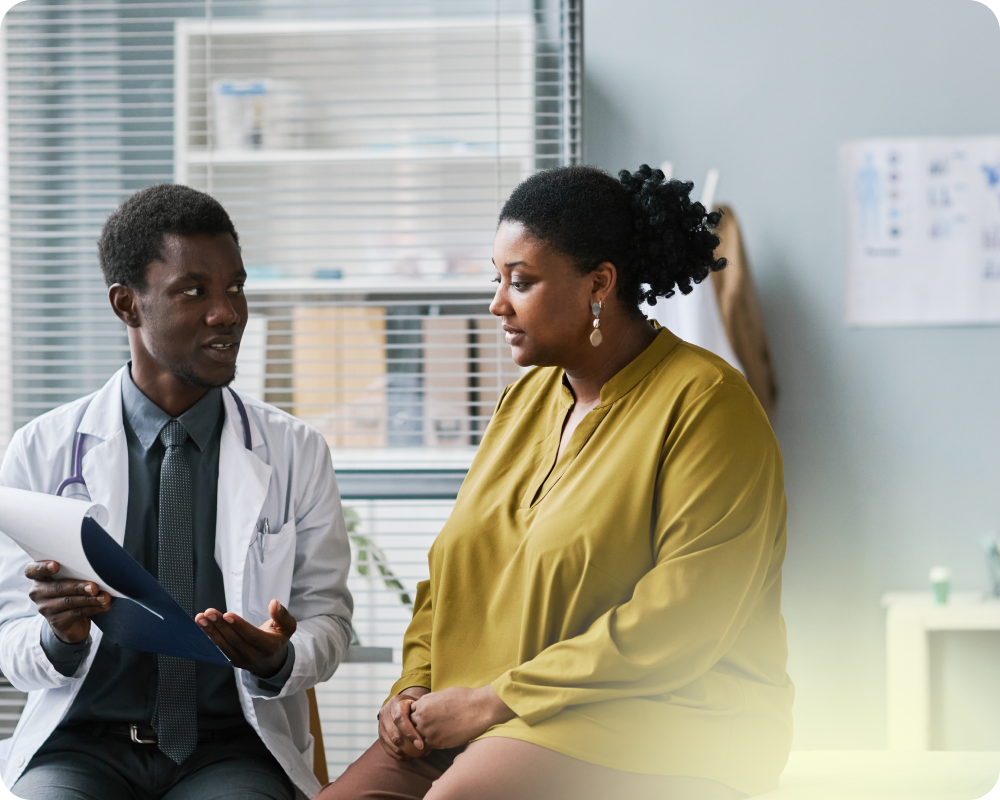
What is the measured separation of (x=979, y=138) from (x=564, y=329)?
172 centimetres

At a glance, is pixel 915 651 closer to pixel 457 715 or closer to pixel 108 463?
pixel 457 715

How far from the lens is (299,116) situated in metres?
2.34

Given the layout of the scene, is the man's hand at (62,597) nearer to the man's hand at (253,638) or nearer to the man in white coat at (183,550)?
the man in white coat at (183,550)

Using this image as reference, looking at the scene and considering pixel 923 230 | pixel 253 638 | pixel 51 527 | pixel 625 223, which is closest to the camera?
pixel 51 527

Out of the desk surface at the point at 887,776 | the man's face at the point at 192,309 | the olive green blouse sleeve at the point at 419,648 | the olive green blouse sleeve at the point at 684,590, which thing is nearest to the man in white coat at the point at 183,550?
the man's face at the point at 192,309

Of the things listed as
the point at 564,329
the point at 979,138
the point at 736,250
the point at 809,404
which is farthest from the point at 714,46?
the point at 564,329

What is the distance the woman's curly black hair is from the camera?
131 centimetres

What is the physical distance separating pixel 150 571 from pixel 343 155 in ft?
4.17

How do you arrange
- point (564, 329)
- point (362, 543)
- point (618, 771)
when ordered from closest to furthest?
point (618, 771) → point (564, 329) → point (362, 543)

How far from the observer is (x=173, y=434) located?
56.2 inches

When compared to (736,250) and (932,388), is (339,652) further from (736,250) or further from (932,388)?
(932,388)

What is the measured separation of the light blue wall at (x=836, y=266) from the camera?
94.7 inches

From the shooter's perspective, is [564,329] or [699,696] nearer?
[699,696]

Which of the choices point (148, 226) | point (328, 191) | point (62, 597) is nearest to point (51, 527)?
point (62, 597)
